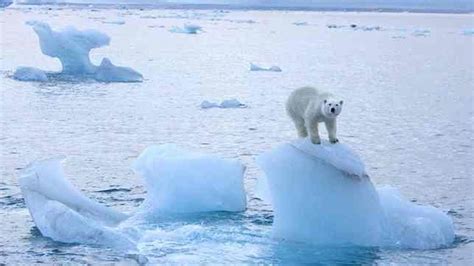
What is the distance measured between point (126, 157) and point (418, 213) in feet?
14.6

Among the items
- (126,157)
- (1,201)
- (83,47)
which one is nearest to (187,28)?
(83,47)

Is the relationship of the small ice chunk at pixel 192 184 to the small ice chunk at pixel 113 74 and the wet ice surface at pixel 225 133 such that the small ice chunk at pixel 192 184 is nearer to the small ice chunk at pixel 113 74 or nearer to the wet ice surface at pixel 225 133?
the wet ice surface at pixel 225 133

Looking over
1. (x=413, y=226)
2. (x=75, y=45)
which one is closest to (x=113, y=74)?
(x=75, y=45)

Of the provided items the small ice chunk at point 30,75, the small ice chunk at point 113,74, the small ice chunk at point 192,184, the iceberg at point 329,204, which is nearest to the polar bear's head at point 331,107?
the iceberg at point 329,204

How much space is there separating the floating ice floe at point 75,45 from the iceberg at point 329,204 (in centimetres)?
1303

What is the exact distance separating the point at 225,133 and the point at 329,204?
5.90 metres

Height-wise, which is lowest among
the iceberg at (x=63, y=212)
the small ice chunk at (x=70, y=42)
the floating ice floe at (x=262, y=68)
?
the floating ice floe at (x=262, y=68)

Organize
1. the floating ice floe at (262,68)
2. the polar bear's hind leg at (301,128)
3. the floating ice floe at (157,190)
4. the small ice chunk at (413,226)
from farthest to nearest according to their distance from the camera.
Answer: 1. the floating ice floe at (262,68)
2. the floating ice floe at (157,190)
3. the polar bear's hind leg at (301,128)
4. the small ice chunk at (413,226)

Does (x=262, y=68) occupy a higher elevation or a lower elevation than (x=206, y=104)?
lower

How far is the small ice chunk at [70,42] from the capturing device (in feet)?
65.0

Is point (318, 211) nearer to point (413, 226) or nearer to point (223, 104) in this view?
point (413, 226)

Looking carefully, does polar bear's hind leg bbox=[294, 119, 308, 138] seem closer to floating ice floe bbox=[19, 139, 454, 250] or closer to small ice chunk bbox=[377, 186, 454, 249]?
floating ice floe bbox=[19, 139, 454, 250]

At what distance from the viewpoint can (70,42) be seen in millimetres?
19672

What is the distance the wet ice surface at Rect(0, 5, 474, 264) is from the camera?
6.84 meters
